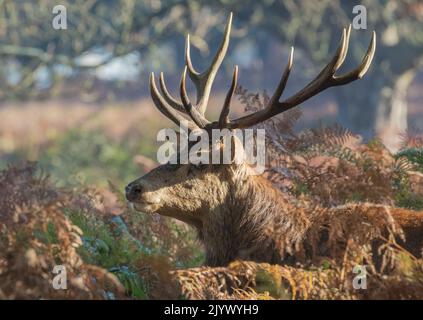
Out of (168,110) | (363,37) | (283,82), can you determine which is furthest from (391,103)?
(283,82)

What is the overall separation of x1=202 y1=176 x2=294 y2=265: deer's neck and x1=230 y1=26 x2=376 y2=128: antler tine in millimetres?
368

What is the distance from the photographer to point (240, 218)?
18.0 feet

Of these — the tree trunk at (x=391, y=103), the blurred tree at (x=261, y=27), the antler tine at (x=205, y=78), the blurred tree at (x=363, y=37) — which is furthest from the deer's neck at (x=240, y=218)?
the tree trunk at (x=391, y=103)

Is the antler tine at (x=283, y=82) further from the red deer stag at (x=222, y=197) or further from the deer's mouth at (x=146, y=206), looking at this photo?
the deer's mouth at (x=146, y=206)

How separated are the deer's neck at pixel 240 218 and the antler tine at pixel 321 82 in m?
0.37

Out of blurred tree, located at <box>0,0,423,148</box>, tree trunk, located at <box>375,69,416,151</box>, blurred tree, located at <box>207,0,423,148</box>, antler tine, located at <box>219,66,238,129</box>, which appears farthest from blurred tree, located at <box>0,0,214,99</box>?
antler tine, located at <box>219,66,238,129</box>

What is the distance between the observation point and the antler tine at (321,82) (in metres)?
5.13

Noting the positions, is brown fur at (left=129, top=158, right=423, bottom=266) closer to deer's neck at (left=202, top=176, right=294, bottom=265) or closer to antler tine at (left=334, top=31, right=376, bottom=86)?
deer's neck at (left=202, top=176, right=294, bottom=265)

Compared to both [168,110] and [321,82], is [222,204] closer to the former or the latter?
[168,110]

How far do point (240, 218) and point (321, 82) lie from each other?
903mm

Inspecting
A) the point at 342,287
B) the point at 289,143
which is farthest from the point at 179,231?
the point at 342,287

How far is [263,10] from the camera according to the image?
69.6 feet

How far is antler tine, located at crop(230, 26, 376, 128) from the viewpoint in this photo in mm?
5129
